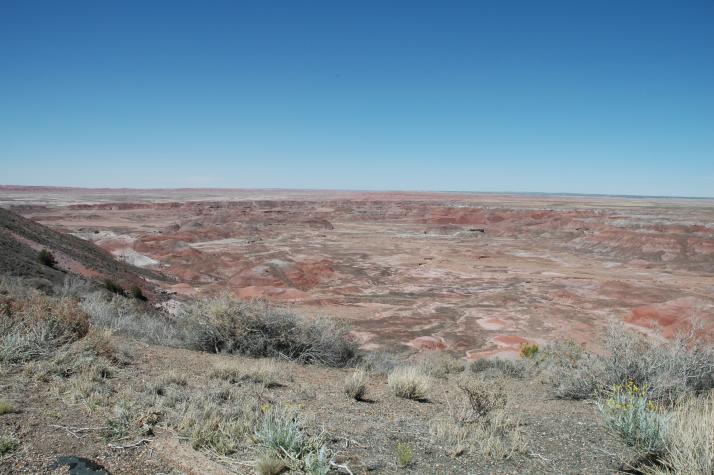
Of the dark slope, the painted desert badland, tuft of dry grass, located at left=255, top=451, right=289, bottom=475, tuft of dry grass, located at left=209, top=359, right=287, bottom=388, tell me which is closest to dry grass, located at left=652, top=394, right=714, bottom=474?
tuft of dry grass, located at left=255, top=451, right=289, bottom=475

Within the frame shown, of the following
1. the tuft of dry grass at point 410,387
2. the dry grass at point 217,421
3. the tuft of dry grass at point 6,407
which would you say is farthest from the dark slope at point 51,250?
the tuft of dry grass at point 410,387

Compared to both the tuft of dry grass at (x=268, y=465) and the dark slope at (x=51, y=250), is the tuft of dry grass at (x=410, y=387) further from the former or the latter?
the dark slope at (x=51, y=250)

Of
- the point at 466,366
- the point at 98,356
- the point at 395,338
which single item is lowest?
the point at 395,338

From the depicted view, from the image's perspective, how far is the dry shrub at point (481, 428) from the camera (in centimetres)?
448

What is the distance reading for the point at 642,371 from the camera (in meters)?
6.55

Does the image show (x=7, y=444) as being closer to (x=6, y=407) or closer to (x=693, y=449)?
(x=6, y=407)

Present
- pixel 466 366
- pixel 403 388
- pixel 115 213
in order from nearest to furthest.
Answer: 1. pixel 403 388
2. pixel 466 366
3. pixel 115 213

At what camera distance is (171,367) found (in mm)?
6762

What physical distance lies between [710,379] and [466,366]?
5.12 m

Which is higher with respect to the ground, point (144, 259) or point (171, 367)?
point (171, 367)

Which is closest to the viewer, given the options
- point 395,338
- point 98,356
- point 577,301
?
point 98,356

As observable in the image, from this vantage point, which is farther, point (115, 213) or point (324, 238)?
point (115, 213)

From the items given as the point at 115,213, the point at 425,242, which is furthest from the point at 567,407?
the point at 115,213

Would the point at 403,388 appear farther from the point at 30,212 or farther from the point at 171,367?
the point at 30,212
